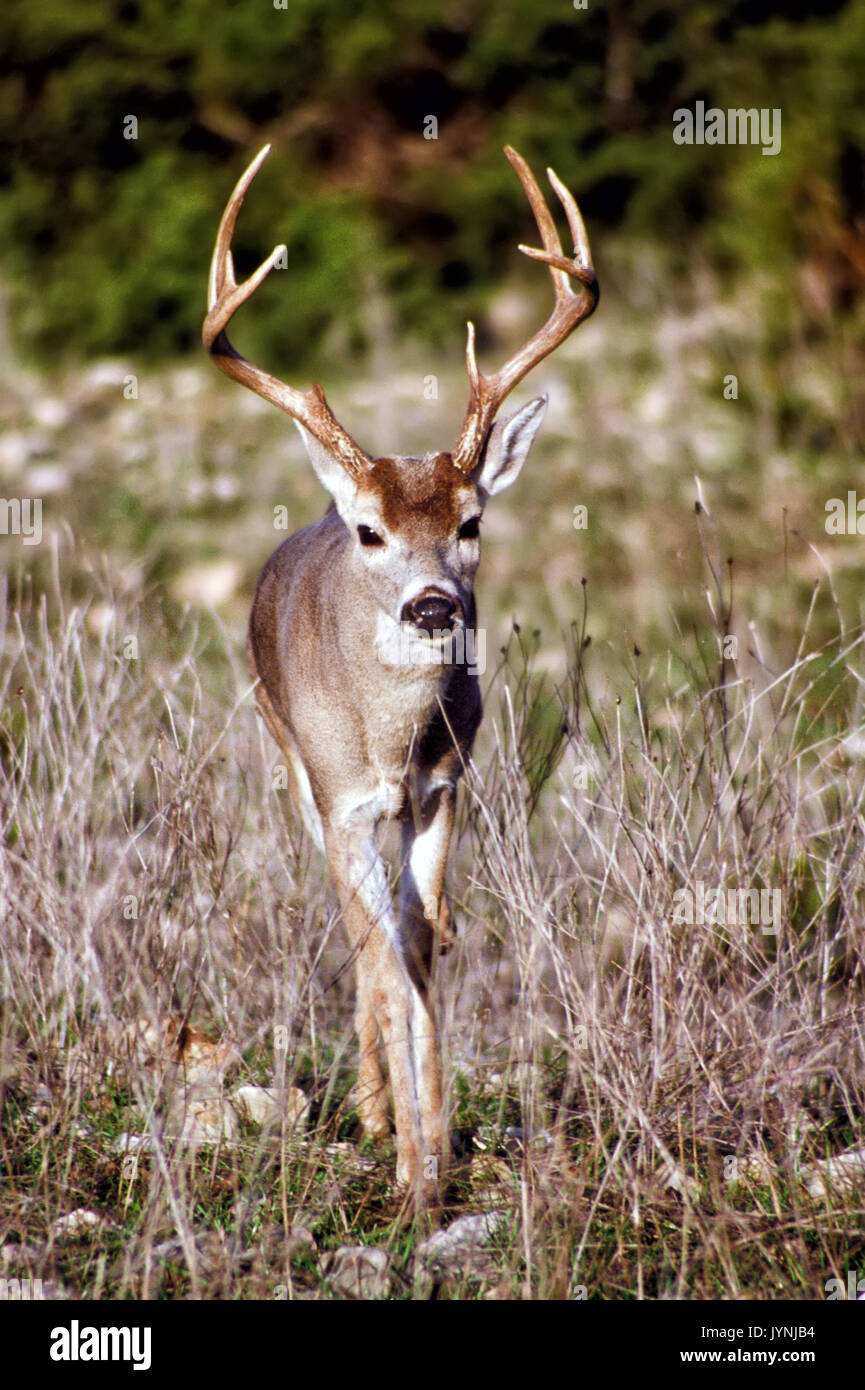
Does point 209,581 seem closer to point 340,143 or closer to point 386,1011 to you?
point 386,1011

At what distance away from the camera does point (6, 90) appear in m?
14.3

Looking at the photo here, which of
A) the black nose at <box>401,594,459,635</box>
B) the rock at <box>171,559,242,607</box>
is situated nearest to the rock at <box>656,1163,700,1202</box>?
the black nose at <box>401,594,459,635</box>

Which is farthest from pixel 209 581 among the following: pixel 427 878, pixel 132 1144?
pixel 132 1144

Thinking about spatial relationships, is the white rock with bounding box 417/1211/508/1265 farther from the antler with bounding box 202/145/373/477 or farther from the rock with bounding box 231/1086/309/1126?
the antler with bounding box 202/145/373/477

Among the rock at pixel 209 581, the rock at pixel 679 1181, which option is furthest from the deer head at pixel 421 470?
the rock at pixel 209 581

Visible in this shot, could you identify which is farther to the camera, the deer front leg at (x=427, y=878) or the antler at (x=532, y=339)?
the deer front leg at (x=427, y=878)

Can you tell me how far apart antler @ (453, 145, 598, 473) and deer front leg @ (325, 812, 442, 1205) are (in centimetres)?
111

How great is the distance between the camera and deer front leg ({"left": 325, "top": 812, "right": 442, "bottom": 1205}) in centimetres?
445

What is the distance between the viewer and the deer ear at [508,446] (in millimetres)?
4879

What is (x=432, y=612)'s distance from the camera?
14.7 feet

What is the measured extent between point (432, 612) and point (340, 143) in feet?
37.9

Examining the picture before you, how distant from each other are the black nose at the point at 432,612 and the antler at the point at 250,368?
48cm

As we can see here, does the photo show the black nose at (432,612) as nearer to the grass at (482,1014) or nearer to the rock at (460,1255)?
the grass at (482,1014)

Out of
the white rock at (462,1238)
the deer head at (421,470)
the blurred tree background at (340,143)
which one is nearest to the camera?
the white rock at (462,1238)
